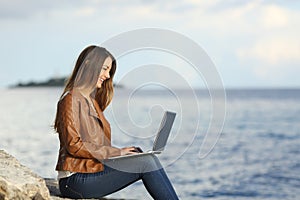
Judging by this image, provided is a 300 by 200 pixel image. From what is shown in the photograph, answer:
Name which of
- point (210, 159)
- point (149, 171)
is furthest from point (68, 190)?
point (210, 159)

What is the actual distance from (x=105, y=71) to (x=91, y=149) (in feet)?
1.99

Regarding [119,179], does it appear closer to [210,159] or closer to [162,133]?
[162,133]

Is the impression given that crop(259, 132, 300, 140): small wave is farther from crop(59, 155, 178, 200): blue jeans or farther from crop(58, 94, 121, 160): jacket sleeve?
crop(58, 94, 121, 160): jacket sleeve

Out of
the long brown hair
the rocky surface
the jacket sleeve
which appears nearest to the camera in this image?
the rocky surface

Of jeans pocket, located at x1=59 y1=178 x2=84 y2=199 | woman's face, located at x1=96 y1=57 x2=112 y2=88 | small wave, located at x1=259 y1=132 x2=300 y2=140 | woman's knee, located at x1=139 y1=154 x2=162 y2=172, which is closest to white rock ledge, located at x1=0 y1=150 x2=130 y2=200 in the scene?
jeans pocket, located at x1=59 y1=178 x2=84 y2=199

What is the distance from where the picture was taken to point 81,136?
478 centimetres

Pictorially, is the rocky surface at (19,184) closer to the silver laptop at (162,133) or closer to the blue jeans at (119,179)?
the blue jeans at (119,179)

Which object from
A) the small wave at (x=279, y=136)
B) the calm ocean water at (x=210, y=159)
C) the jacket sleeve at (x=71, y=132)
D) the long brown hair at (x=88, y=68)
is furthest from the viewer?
the small wave at (x=279, y=136)

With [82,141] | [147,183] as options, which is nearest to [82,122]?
[82,141]

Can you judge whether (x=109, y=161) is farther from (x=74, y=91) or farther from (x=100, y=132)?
(x=74, y=91)

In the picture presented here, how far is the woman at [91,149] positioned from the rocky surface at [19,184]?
0.84 ft

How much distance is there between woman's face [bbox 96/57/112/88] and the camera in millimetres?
4891

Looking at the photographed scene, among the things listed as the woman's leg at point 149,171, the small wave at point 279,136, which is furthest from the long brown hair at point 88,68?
the small wave at point 279,136

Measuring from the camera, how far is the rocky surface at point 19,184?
440cm
